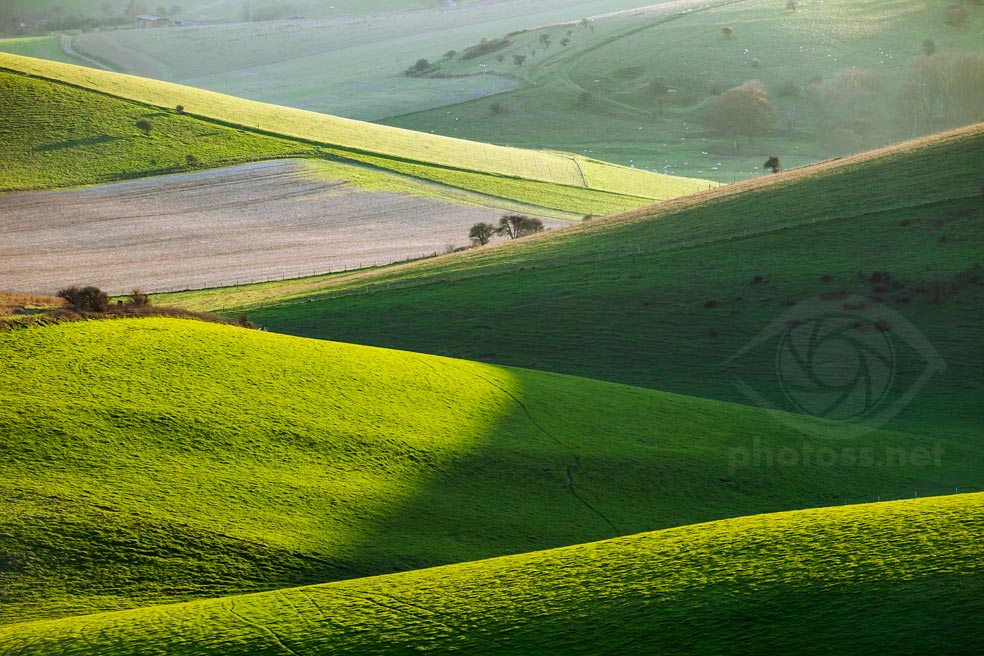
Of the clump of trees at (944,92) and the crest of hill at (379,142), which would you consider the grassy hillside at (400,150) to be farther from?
the clump of trees at (944,92)

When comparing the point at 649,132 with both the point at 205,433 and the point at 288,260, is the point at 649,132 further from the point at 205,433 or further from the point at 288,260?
the point at 205,433

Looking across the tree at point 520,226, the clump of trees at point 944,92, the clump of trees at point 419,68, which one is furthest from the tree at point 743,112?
the tree at point 520,226

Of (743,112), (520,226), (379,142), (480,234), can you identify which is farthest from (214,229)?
(743,112)

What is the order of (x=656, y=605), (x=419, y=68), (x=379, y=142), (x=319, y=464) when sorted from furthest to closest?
(x=419, y=68)
(x=379, y=142)
(x=319, y=464)
(x=656, y=605)

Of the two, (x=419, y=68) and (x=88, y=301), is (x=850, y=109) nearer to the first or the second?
(x=419, y=68)

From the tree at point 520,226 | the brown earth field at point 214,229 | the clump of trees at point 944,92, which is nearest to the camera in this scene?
the brown earth field at point 214,229

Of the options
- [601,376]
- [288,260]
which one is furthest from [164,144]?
[601,376]
